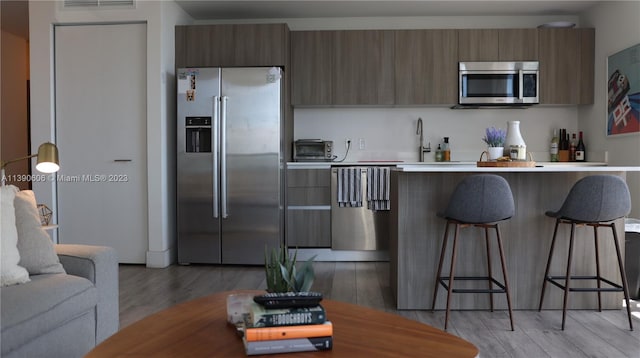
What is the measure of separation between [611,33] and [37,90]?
5550mm

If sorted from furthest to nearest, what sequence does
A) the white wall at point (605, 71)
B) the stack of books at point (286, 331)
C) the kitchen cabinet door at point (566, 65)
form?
the kitchen cabinet door at point (566, 65)
the white wall at point (605, 71)
the stack of books at point (286, 331)

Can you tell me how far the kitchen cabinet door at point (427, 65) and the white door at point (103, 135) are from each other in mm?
2585

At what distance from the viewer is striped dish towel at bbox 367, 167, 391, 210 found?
4.80m

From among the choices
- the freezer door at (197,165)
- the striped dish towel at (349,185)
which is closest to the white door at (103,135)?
the freezer door at (197,165)

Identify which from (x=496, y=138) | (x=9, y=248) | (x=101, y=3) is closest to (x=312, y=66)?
(x=101, y=3)

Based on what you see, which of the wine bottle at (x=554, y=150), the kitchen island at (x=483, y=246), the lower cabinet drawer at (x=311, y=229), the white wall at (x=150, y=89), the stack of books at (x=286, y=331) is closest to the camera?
the stack of books at (x=286, y=331)

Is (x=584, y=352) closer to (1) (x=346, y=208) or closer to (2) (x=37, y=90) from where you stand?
(1) (x=346, y=208)

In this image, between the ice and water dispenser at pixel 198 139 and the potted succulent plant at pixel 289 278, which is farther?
the ice and water dispenser at pixel 198 139

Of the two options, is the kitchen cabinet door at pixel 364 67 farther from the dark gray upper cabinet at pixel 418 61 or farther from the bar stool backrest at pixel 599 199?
the bar stool backrest at pixel 599 199

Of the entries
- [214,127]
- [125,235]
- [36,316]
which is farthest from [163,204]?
[36,316]

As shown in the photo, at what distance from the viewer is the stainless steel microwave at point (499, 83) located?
5.04 m

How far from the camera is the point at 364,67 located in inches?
202

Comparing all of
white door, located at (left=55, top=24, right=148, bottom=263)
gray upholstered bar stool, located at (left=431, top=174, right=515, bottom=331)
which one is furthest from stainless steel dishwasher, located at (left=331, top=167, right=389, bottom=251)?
gray upholstered bar stool, located at (left=431, top=174, right=515, bottom=331)

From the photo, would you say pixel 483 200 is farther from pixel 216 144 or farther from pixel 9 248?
pixel 216 144
